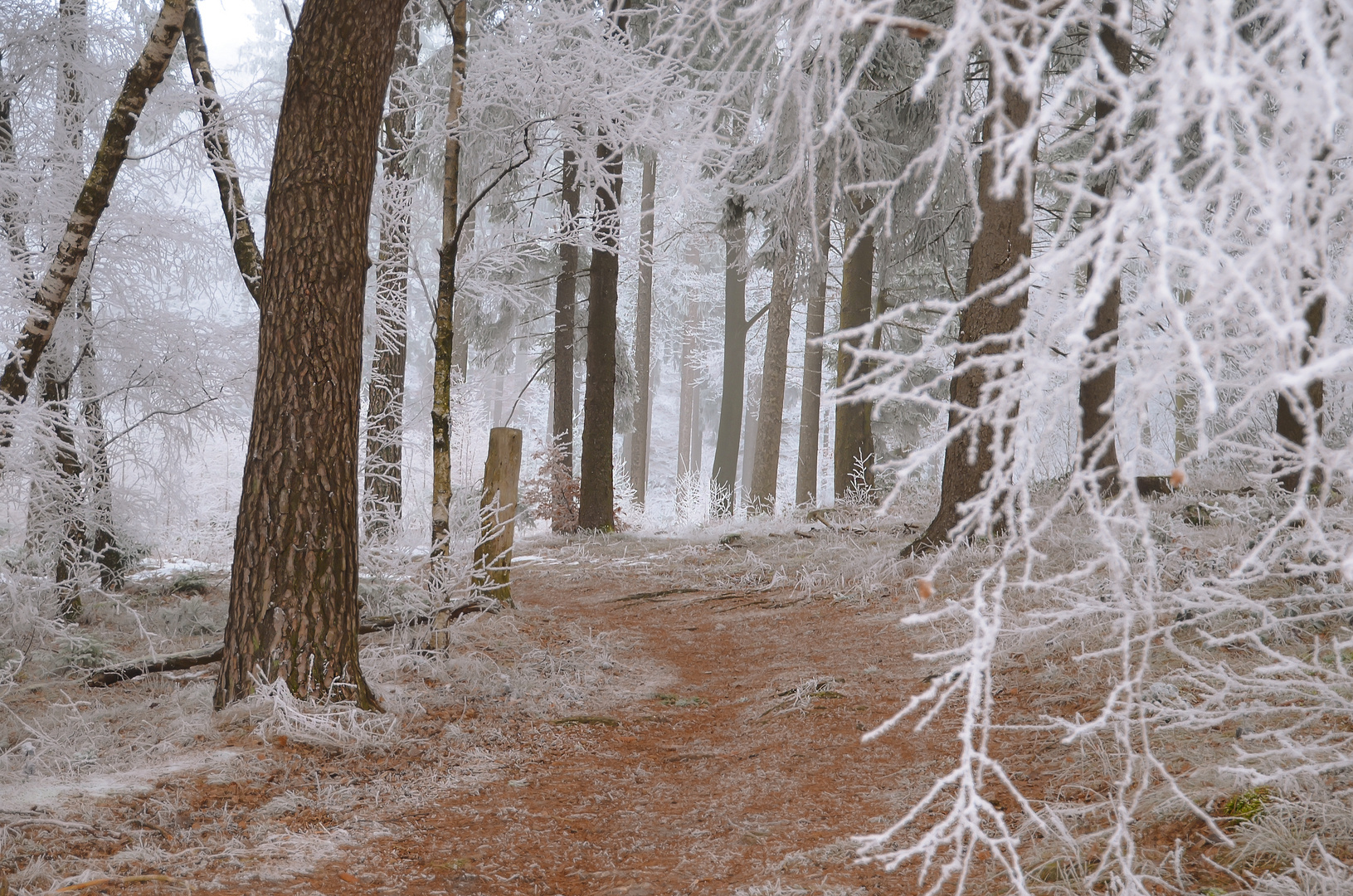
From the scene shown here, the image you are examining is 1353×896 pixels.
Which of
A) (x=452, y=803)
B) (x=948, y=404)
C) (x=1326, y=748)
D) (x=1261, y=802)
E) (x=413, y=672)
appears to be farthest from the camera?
(x=413, y=672)

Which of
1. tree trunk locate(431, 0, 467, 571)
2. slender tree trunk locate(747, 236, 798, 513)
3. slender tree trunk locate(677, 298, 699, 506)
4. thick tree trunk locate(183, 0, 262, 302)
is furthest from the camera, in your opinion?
slender tree trunk locate(677, 298, 699, 506)

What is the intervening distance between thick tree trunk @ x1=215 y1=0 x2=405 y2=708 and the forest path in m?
1.06

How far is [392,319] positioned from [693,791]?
561cm

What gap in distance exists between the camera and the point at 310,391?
14.2ft

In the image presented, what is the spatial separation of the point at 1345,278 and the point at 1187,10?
369mm

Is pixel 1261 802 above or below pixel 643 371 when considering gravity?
below

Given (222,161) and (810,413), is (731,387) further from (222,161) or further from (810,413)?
(222,161)

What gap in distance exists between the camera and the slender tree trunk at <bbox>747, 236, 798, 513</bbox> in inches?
581

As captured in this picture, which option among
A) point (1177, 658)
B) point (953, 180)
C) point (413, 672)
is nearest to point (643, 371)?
point (953, 180)

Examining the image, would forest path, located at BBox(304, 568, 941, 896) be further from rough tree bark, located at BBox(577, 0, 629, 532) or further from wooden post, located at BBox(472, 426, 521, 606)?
rough tree bark, located at BBox(577, 0, 629, 532)

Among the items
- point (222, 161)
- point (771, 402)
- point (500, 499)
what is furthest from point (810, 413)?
point (222, 161)

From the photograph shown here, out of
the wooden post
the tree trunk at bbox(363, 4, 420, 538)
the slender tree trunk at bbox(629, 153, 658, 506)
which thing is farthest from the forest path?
the slender tree trunk at bbox(629, 153, 658, 506)

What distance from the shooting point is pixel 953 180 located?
11758 mm

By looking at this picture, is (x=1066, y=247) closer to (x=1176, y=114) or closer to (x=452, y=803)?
(x=1176, y=114)
